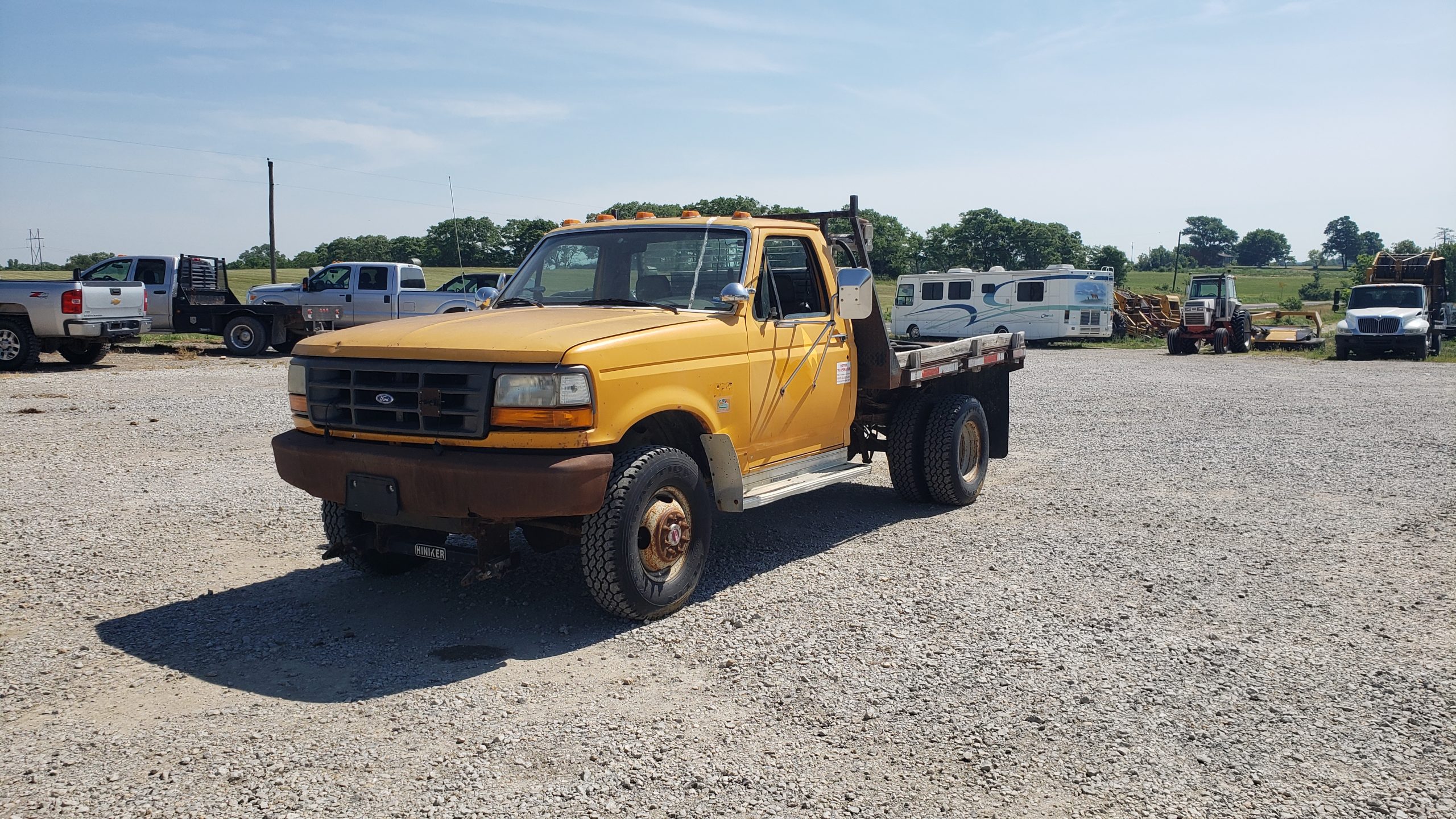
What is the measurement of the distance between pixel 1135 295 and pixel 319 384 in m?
37.9

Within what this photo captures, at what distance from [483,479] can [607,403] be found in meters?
0.66

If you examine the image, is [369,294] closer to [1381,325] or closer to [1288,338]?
[1381,325]

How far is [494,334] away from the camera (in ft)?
16.2

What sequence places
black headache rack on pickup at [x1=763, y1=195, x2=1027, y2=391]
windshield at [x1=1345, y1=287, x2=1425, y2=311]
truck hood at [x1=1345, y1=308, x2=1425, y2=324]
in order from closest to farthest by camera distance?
black headache rack on pickup at [x1=763, y1=195, x2=1027, y2=391] < truck hood at [x1=1345, y1=308, x2=1425, y2=324] < windshield at [x1=1345, y1=287, x2=1425, y2=311]

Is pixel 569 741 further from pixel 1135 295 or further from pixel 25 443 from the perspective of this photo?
pixel 1135 295

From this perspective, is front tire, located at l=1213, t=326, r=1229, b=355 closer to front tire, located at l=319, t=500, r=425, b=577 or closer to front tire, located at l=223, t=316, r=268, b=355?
→ front tire, located at l=223, t=316, r=268, b=355

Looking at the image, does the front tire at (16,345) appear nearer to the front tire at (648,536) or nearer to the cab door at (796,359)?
the cab door at (796,359)

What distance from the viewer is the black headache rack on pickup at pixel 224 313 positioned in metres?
21.9

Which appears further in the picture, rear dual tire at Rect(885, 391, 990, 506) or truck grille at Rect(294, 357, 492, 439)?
rear dual tire at Rect(885, 391, 990, 506)

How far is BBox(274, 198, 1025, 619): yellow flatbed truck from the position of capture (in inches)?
184

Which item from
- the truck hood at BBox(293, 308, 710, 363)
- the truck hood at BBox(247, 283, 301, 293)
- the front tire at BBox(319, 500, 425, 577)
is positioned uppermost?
the truck hood at BBox(247, 283, 301, 293)

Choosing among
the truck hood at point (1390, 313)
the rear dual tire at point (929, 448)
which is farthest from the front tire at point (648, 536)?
the truck hood at point (1390, 313)

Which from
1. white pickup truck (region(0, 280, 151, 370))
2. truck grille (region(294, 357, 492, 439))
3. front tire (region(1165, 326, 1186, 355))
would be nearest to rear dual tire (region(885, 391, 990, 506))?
truck grille (region(294, 357, 492, 439))

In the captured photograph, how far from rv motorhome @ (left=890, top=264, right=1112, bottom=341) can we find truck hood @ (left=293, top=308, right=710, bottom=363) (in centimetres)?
2840
